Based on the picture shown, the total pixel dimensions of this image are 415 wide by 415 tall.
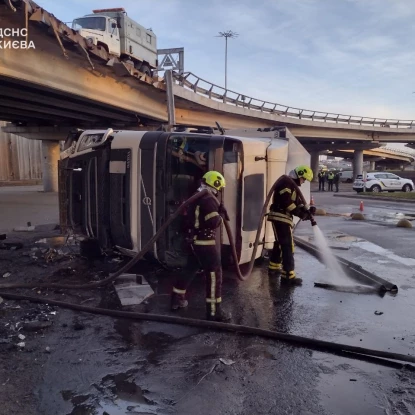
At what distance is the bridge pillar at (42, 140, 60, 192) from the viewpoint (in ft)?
86.2

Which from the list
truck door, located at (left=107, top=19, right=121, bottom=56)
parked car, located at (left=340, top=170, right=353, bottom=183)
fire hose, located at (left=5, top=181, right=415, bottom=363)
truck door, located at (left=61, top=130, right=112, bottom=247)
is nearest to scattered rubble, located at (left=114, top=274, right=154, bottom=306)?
fire hose, located at (left=5, top=181, right=415, bottom=363)

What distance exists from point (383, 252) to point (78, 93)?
11170 mm

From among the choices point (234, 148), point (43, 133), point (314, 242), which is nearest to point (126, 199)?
point (234, 148)

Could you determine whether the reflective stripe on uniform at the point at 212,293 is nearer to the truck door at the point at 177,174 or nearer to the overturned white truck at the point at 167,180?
the overturned white truck at the point at 167,180

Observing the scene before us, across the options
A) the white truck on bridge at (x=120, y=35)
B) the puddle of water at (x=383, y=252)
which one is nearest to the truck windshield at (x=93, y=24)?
the white truck on bridge at (x=120, y=35)

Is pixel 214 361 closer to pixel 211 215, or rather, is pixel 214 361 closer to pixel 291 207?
pixel 211 215

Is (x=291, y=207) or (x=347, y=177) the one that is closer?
(x=291, y=207)

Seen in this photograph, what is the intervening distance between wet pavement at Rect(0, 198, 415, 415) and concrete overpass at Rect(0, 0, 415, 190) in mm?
8443

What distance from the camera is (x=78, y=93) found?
1468 cm

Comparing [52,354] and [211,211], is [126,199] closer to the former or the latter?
[211,211]

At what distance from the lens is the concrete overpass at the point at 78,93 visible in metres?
11.7

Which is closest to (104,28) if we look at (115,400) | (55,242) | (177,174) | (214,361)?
(55,242)

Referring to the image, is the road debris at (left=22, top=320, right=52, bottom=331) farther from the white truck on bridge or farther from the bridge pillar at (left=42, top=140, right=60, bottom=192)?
the bridge pillar at (left=42, top=140, right=60, bottom=192)

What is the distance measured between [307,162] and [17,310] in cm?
520
